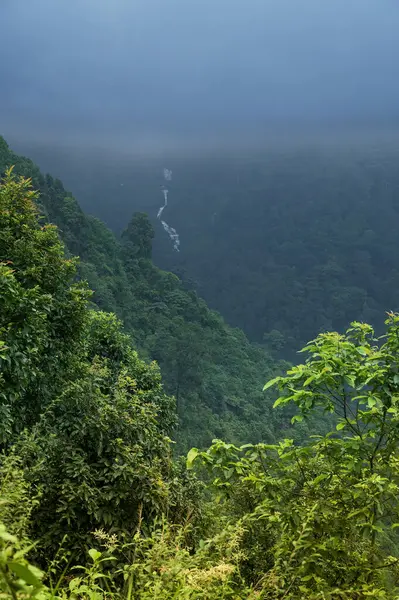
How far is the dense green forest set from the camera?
7662 cm

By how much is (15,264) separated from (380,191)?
11432cm

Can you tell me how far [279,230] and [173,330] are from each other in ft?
245

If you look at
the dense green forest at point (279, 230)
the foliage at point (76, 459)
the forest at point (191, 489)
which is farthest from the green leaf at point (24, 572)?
the dense green forest at point (279, 230)

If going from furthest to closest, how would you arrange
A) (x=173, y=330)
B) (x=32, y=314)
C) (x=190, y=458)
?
1. (x=173, y=330)
2. (x=32, y=314)
3. (x=190, y=458)

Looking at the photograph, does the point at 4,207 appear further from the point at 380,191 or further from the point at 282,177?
the point at 282,177

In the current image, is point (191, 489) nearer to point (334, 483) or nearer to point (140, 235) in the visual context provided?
point (334, 483)

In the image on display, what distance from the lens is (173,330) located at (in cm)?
3177

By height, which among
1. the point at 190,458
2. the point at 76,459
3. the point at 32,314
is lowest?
the point at 76,459

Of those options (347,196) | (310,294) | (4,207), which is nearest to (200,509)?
(4,207)

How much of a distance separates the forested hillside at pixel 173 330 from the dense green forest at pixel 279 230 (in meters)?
22.6

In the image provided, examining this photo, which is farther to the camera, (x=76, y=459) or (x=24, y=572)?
(x=76, y=459)

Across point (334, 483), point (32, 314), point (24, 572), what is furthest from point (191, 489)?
point (24, 572)

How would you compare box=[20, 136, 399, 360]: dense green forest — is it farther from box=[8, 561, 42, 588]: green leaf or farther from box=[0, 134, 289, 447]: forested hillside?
box=[8, 561, 42, 588]: green leaf

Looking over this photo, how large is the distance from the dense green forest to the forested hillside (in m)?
22.6
